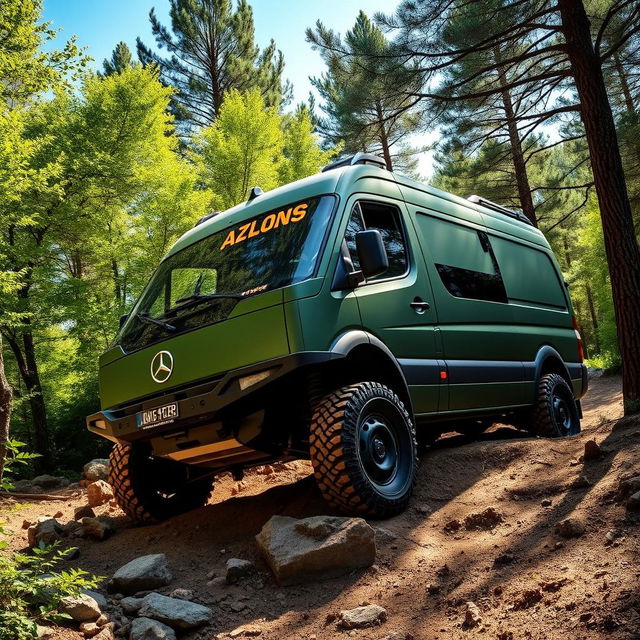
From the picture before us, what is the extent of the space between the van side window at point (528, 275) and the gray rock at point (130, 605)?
15.4 feet

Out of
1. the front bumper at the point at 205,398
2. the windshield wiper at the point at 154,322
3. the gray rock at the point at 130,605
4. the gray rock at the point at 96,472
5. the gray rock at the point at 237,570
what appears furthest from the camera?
the gray rock at the point at 96,472

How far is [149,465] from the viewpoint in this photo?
4.93 metres

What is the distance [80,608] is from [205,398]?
52.8 inches

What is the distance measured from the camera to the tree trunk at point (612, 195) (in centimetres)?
644

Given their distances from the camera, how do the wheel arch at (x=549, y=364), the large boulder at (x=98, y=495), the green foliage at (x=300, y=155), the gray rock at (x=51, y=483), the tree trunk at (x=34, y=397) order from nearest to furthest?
the large boulder at (x=98, y=495) → the wheel arch at (x=549, y=364) → the gray rock at (x=51, y=483) → the tree trunk at (x=34, y=397) → the green foliage at (x=300, y=155)

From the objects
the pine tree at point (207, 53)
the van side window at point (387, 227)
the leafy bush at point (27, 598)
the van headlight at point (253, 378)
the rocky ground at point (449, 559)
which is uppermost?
the pine tree at point (207, 53)

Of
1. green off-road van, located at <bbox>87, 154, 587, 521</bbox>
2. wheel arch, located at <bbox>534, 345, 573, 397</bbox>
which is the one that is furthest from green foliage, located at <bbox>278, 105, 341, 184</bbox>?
green off-road van, located at <bbox>87, 154, 587, 521</bbox>

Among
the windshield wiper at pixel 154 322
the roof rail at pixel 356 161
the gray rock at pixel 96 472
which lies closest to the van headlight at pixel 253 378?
the windshield wiper at pixel 154 322

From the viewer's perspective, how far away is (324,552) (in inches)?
134

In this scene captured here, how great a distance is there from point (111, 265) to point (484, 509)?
1445 centimetres

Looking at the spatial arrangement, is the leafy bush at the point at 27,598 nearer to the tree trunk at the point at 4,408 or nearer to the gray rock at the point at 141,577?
the gray rock at the point at 141,577

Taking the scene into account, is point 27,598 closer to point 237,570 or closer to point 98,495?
point 237,570

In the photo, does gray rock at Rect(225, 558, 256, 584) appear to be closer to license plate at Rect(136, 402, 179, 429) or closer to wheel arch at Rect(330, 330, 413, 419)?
license plate at Rect(136, 402, 179, 429)

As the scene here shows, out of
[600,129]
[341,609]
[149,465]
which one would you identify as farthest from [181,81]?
[341,609]
